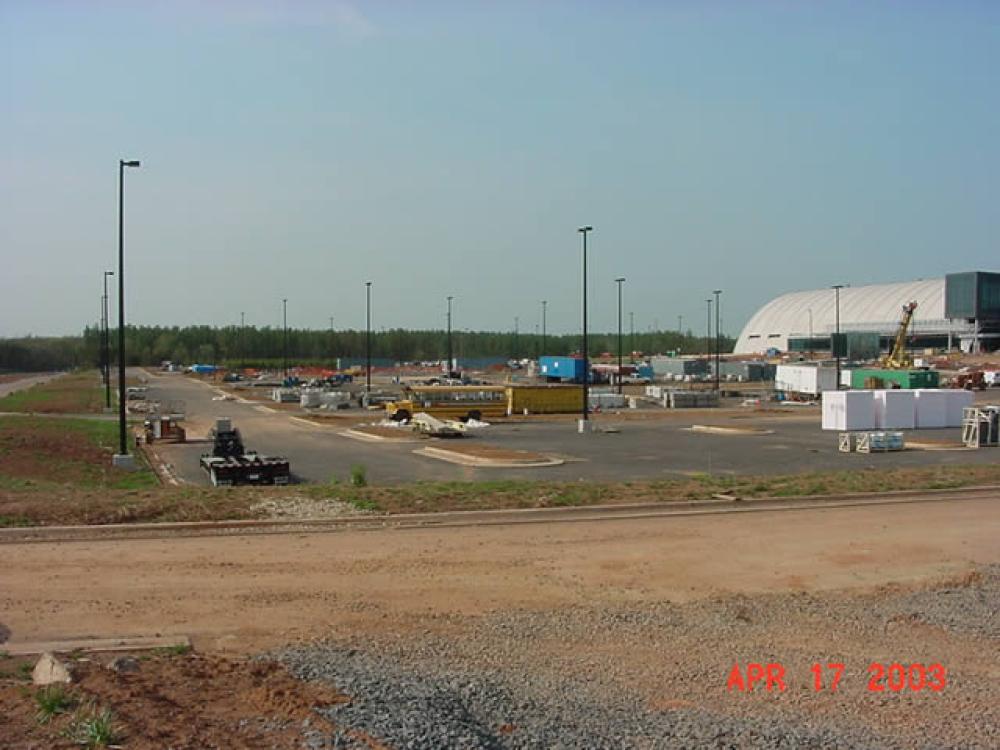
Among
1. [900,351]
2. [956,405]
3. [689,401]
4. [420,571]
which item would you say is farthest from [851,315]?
[420,571]

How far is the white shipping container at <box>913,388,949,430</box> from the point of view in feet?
161

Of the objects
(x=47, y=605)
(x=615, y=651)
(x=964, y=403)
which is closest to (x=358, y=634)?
(x=615, y=651)

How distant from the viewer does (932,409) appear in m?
49.2

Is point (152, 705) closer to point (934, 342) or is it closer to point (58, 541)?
point (58, 541)

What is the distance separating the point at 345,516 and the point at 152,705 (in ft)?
32.1

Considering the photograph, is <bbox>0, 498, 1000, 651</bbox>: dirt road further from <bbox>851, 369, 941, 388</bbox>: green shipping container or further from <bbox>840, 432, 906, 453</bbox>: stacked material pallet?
<bbox>851, 369, 941, 388</bbox>: green shipping container

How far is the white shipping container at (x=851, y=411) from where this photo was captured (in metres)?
47.7

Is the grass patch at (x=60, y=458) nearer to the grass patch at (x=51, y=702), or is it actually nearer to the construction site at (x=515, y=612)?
the construction site at (x=515, y=612)

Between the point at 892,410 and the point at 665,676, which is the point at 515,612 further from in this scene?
the point at 892,410

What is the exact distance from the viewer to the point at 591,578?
12680 millimetres

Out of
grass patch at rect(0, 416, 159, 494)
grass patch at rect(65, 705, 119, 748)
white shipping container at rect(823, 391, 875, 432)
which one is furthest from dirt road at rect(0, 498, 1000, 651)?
white shipping container at rect(823, 391, 875, 432)

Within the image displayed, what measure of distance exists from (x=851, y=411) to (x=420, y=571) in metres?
39.3

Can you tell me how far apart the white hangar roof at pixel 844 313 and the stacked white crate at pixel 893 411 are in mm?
102735

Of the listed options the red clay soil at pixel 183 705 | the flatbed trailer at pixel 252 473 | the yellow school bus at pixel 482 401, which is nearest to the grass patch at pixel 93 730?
the red clay soil at pixel 183 705
